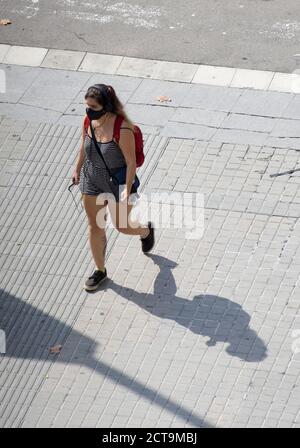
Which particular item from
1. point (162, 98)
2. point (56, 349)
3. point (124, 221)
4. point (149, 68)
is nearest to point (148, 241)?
point (124, 221)

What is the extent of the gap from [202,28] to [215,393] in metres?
5.69

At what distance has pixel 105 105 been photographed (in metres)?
8.66

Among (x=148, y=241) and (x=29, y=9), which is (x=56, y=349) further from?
(x=29, y=9)

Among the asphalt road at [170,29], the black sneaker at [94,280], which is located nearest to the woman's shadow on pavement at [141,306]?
the black sneaker at [94,280]

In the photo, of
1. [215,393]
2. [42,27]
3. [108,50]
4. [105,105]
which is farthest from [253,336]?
[42,27]

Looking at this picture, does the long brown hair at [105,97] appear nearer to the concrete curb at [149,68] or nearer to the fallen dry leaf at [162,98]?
the fallen dry leaf at [162,98]

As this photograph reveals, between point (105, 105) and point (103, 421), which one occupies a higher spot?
point (105, 105)

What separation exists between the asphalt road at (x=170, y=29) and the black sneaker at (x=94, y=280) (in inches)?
144

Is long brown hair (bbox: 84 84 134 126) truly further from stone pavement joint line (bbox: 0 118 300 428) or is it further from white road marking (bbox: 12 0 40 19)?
white road marking (bbox: 12 0 40 19)

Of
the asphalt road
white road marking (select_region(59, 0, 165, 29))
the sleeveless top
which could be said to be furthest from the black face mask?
white road marking (select_region(59, 0, 165, 29))

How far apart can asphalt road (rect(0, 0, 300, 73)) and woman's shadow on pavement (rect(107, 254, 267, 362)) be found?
359 centimetres

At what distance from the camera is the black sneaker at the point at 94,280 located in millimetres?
9633
